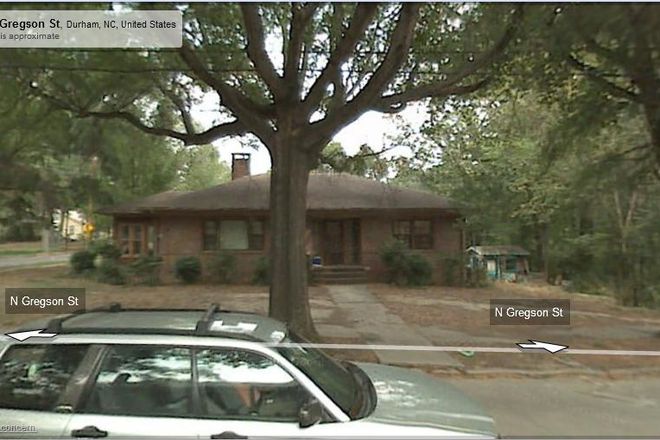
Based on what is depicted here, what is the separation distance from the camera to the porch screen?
1836 cm

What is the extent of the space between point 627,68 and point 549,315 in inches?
223

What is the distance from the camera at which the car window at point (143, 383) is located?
271 centimetres

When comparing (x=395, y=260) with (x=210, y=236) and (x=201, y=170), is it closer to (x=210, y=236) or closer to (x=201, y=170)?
(x=210, y=236)

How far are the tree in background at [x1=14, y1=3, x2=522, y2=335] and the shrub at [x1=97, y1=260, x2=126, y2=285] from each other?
28.0 ft

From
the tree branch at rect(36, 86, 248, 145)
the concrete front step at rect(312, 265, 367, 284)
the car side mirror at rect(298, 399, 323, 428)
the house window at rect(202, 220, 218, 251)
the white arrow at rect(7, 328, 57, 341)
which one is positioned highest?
the tree branch at rect(36, 86, 248, 145)

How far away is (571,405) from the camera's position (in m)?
5.35

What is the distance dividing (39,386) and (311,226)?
15984mm

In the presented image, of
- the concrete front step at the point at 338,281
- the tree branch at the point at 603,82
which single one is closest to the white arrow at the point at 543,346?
the tree branch at the point at 603,82

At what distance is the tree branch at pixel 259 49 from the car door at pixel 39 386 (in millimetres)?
5131

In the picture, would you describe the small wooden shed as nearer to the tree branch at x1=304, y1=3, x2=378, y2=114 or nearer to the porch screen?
the porch screen

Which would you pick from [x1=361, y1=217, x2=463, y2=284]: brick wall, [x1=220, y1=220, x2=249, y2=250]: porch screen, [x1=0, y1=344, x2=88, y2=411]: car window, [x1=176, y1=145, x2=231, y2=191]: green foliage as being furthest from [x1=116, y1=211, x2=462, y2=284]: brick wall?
[x1=0, y1=344, x2=88, y2=411]: car window

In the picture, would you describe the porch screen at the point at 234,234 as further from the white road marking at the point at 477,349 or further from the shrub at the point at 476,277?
the white road marking at the point at 477,349

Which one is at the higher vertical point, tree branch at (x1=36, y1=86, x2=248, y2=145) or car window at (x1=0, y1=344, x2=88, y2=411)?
tree branch at (x1=36, y1=86, x2=248, y2=145)
